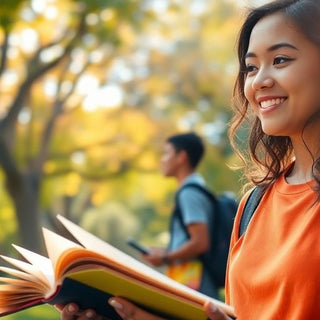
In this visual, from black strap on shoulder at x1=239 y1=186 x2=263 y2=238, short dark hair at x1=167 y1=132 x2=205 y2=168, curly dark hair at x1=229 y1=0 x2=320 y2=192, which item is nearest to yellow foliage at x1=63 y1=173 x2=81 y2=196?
short dark hair at x1=167 y1=132 x2=205 y2=168

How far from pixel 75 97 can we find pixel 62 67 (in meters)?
1.73

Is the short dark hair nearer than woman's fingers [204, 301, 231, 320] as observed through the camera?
No

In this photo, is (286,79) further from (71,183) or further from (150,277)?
(71,183)

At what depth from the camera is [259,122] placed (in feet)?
7.64

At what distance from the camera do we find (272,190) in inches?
84.5

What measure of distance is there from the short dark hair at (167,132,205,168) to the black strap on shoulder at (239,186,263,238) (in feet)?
12.8

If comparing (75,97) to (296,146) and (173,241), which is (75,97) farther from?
(296,146)

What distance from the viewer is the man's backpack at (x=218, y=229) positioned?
213 inches

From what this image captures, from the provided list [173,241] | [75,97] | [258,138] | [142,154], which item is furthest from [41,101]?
[258,138]

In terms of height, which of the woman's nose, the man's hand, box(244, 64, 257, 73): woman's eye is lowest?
the man's hand

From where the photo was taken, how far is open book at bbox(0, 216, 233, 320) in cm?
178

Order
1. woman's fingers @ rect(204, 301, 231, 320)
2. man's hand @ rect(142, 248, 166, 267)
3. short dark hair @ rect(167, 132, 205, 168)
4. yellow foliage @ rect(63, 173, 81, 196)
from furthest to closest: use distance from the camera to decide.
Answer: yellow foliage @ rect(63, 173, 81, 196)
short dark hair @ rect(167, 132, 205, 168)
man's hand @ rect(142, 248, 166, 267)
woman's fingers @ rect(204, 301, 231, 320)

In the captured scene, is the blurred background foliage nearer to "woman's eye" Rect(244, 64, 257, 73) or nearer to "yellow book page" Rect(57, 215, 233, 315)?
"woman's eye" Rect(244, 64, 257, 73)

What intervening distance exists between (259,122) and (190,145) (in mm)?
3875
